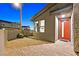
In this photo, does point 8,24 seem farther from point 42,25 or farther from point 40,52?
point 42,25

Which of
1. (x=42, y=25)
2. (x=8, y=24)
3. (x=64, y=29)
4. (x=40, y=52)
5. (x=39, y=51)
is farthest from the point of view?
(x=64, y=29)

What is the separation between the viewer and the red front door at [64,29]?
663cm

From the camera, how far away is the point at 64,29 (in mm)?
6992

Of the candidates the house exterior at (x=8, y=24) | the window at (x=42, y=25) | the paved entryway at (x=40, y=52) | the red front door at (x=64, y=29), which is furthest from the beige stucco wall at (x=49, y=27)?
the paved entryway at (x=40, y=52)

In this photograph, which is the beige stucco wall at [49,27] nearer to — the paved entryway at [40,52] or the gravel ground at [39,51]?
the gravel ground at [39,51]

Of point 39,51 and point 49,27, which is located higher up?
point 49,27

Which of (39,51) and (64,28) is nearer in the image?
(39,51)

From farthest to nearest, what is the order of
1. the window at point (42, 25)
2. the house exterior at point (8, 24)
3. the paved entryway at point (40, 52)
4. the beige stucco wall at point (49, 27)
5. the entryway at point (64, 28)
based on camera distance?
the entryway at point (64, 28)
the window at point (42, 25)
the beige stucco wall at point (49, 27)
the house exterior at point (8, 24)
the paved entryway at point (40, 52)

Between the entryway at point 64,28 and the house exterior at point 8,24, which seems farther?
the entryway at point 64,28

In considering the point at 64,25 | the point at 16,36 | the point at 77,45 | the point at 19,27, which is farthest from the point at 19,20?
the point at 64,25

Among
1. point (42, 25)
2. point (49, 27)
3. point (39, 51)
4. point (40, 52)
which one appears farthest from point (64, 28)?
point (40, 52)

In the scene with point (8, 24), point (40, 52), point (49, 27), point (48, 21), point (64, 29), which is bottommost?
point (40, 52)

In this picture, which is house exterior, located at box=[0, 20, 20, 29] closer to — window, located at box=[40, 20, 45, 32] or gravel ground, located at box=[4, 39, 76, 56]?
gravel ground, located at box=[4, 39, 76, 56]

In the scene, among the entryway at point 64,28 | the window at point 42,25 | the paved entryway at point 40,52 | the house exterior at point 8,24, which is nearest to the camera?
the paved entryway at point 40,52
